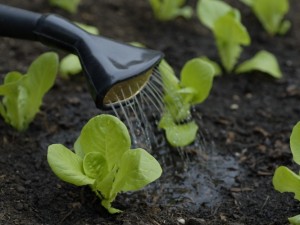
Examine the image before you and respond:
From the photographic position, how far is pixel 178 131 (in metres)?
1.78

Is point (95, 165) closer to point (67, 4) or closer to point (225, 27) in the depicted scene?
point (225, 27)

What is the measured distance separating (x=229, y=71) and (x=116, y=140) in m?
1.01

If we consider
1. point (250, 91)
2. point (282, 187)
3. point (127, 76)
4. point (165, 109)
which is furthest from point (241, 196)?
point (250, 91)

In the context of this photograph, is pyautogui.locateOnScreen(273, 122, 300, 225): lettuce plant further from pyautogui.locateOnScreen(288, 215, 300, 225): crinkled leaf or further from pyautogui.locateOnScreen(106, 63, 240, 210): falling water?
pyautogui.locateOnScreen(106, 63, 240, 210): falling water

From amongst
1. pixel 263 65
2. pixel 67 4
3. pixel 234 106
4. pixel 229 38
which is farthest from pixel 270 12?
pixel 67 4

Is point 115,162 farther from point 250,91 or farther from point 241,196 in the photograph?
point 250,91

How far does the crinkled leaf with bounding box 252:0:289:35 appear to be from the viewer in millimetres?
2487

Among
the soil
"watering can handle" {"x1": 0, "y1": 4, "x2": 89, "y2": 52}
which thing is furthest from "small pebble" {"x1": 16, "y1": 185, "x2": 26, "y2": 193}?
"watering can handle" {"x1": 0, "y1": 4, "x2": 89, "y2": 52}

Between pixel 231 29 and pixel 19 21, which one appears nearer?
pixel 19 21

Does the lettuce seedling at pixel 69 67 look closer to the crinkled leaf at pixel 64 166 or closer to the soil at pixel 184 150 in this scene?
the soil at pixel 184 150

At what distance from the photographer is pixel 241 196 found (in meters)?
1.69

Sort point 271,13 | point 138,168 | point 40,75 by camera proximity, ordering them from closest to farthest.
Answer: point 138,168
point 40,75
point 271,13

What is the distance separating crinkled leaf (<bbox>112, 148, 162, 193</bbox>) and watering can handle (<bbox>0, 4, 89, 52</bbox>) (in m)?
0.36

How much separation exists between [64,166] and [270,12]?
57.2 inches
